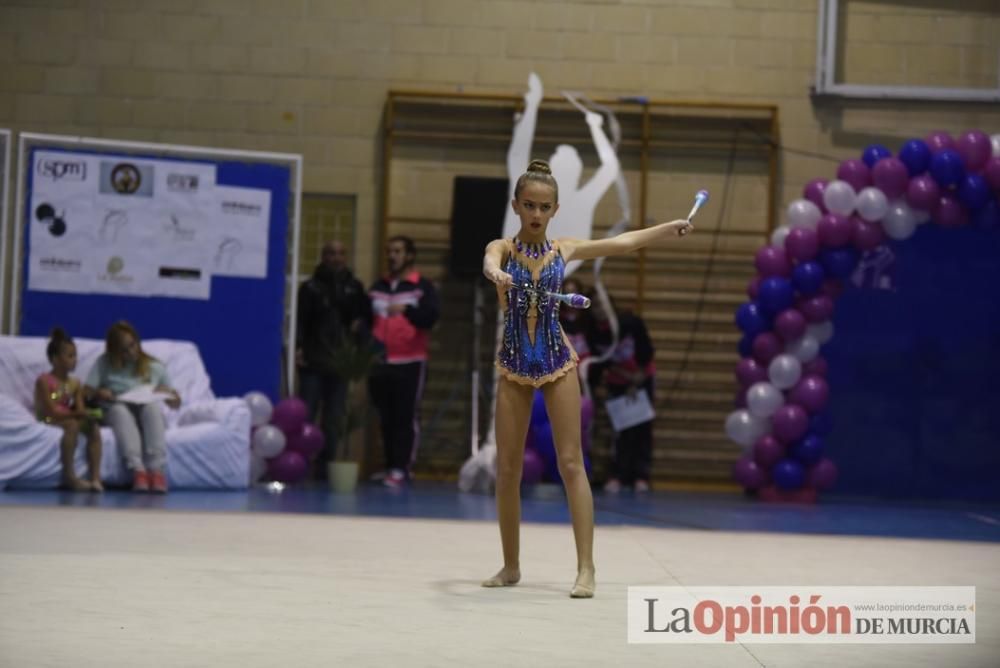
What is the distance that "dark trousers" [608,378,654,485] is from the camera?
10.1 metres

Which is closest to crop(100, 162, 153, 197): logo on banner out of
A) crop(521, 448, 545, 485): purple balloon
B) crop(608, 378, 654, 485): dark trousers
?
crop(521, 448, 545, 485): purple balloon

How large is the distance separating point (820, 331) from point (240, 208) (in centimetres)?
416

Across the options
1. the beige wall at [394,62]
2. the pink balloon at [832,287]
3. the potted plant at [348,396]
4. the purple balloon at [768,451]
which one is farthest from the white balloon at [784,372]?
the potted plant at [348,396]

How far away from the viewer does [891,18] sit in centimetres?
1070

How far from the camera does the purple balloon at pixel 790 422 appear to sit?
360 inches

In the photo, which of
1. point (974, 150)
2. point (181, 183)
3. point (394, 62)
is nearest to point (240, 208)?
point (181, 183)

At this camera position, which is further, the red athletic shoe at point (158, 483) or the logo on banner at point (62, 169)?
the logo on banner at point (62, 169)

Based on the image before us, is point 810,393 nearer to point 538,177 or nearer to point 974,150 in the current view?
point 974,150

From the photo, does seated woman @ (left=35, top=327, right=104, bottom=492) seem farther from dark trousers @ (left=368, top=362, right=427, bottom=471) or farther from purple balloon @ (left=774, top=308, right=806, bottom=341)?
purple balloon @ (left=774, top=308, right=806, bottom=341)

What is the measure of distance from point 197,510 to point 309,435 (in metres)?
2.31

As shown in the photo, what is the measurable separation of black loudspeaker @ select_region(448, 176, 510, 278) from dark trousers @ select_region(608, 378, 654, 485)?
1462 millimetres

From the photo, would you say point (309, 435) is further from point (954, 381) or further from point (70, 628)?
point (70, 628)

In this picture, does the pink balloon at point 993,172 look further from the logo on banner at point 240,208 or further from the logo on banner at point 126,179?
the logo on banner at point 126,179

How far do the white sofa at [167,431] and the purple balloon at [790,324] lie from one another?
3.66m
